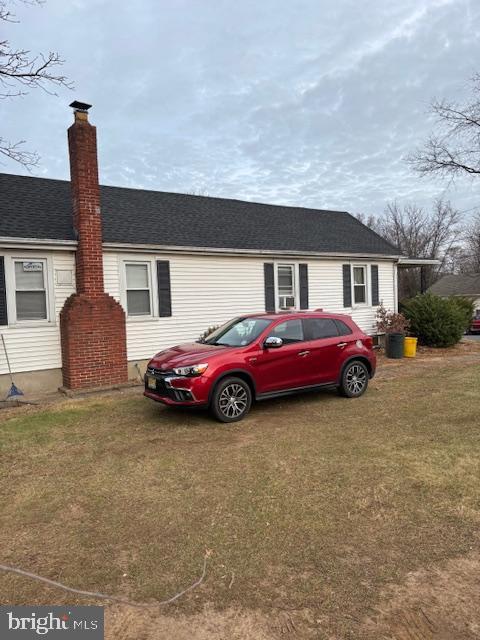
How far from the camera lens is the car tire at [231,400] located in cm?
668

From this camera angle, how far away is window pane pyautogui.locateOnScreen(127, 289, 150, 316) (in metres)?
11.0

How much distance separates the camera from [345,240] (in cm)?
1588

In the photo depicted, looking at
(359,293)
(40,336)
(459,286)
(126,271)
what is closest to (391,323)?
(359,293)

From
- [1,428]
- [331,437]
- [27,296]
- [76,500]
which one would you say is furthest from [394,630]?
[27,296]

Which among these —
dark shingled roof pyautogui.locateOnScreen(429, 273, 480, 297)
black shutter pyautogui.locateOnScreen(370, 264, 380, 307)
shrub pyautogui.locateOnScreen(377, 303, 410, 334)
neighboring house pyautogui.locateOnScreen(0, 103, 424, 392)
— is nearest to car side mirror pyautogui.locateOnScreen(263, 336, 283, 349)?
neighboring house pyautogui.locateOnScreen(0, 103, 424, 392)

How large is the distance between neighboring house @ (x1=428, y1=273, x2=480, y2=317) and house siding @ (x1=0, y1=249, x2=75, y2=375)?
127ft

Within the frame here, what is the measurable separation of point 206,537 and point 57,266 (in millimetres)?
7781

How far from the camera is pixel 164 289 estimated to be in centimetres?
1139

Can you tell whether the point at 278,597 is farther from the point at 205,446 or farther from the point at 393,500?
the point at 205,446

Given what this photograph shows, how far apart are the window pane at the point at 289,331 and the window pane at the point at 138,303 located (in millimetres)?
4678

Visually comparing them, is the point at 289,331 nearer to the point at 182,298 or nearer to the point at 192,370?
the point at 192,370

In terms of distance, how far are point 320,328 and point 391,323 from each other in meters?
7.92

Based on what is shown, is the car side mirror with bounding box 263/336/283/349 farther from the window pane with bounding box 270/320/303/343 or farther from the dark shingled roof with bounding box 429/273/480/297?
the dark shingled roof with bounding box 429/273/480/297

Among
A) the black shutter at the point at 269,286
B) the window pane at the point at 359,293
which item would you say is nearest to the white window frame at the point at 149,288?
the black shutter at the point at 269,286
